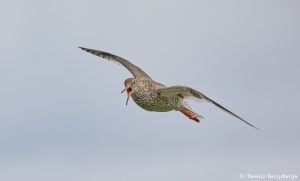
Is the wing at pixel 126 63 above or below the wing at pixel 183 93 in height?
above

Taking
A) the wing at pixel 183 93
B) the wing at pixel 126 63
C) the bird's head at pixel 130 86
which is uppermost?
the wing at pixel 126 63

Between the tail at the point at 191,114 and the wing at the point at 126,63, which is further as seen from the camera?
the wing at the point at 126,63

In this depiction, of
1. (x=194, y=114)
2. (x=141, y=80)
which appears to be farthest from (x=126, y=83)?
(x=194, y=114)

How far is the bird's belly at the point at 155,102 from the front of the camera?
2941 centimetres

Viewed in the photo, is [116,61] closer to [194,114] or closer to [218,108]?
[194,114]

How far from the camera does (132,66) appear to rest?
1275 inches

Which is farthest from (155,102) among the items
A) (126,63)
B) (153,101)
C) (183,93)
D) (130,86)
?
(126,63)

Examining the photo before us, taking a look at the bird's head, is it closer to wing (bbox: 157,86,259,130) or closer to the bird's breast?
the bird's breast

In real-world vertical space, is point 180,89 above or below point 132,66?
below

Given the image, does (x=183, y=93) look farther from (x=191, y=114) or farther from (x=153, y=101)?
(x=191, y=114)

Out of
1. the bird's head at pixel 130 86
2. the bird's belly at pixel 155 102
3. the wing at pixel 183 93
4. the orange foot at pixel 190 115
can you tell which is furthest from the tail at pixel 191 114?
the bird's head at pixel 130 86

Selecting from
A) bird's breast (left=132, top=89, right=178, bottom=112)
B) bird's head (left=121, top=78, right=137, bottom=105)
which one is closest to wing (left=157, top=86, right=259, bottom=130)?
bird's breast (left=132, top=89, right=178, bottom=112)

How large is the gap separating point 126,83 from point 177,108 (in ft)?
5.82

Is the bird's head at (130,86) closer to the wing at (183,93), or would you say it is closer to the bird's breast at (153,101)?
the bird's breast at (153,101)
